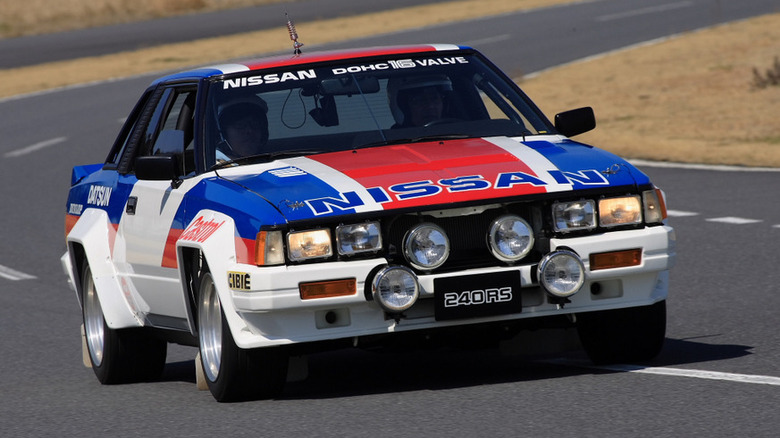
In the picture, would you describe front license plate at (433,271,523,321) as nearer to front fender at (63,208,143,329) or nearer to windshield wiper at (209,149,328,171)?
windshield wiper at (209,149,328,171)

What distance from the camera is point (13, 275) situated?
14.2m

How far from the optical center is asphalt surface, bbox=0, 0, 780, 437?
6168 mm

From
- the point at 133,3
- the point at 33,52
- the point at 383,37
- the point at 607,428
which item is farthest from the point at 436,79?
the point at 133,3

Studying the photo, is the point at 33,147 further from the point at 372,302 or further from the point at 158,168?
the point at 372,302

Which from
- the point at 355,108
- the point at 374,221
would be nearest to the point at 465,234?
the point at 374,221

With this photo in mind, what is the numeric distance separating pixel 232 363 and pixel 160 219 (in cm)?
117

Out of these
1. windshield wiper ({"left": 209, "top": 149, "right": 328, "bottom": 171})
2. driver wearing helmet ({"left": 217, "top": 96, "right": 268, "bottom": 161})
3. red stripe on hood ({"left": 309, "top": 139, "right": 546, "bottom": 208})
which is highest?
driver wearing helmet ({"left": 217, "top": 96, "right": 268, "bottom": 161})

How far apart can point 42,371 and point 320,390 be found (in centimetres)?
255

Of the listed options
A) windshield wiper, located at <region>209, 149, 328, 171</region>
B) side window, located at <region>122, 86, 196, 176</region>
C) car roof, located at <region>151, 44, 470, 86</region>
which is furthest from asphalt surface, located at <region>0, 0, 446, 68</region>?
windshield wiper, located at <region>209, 149, 328, 171</region>

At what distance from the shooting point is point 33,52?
40750 mm

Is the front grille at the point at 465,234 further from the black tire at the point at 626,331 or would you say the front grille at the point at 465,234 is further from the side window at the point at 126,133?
the side window at the point at 126,133

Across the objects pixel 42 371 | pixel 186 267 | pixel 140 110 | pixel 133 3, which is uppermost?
pixel 133 3

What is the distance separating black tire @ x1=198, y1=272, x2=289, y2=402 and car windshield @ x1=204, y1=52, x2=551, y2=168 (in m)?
0.78

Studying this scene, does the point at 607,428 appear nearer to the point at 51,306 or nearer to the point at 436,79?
the point at 436,79
